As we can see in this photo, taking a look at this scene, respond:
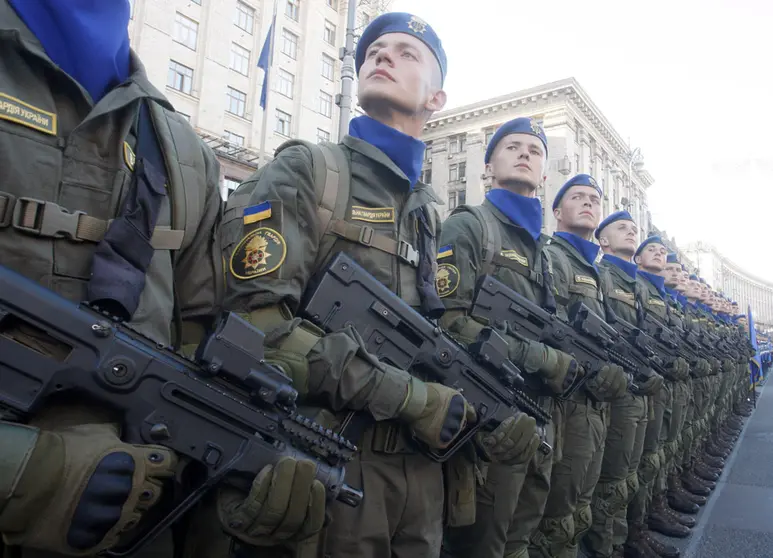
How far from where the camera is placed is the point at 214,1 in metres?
18.8

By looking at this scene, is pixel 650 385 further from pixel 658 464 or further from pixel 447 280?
pixel 447 280

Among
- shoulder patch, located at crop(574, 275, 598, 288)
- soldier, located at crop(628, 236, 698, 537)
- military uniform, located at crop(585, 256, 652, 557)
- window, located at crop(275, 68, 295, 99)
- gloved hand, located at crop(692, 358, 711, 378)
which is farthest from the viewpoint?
window, located at crop(275, 68, 295, 99)

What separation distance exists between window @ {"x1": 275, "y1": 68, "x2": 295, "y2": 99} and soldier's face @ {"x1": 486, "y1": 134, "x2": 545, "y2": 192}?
19.2 meters

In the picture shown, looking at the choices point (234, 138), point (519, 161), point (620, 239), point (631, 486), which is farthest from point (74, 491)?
point (234, 138)

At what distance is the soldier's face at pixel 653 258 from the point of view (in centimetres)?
748

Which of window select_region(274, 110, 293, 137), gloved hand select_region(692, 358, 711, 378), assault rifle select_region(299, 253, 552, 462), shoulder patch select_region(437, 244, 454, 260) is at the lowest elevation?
gloved hand select_region(692, 358, 711, 378)

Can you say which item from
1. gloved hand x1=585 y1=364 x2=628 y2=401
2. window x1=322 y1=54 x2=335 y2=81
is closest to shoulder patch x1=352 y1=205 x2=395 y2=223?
gloved hand x1=585 y1=364 x2=628 y2=401

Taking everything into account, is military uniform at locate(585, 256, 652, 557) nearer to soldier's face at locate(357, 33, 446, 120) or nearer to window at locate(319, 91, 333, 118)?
soldier's face at locate(357, 33, 446, 120)

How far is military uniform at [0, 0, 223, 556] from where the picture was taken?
3.70 feet

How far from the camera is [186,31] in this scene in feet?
59.3

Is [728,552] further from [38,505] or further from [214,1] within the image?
[214,1]

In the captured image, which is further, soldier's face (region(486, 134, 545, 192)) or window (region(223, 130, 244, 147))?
window (region(223, 130, 244, 147))

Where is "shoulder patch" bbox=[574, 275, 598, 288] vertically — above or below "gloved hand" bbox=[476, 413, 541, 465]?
above

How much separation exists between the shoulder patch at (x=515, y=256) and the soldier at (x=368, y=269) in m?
0.99
